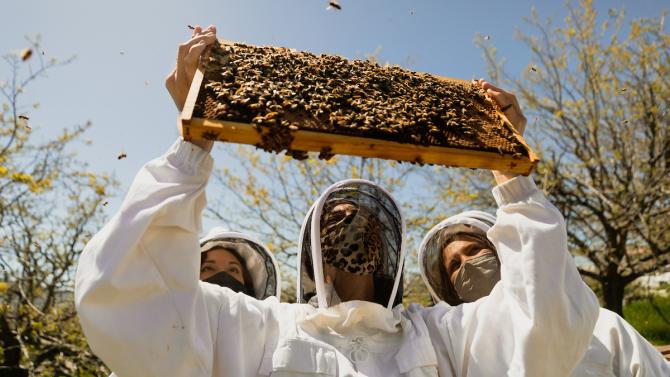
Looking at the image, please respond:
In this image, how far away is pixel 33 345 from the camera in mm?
7984

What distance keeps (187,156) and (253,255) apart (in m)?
1.77

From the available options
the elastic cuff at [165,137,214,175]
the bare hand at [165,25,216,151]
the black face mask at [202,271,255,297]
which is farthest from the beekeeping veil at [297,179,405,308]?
the bare hand at [165,25,216,151]

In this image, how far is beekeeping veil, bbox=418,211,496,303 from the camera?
3740mm

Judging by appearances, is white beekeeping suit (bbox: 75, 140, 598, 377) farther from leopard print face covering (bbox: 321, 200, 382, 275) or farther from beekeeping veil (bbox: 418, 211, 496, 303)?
beekeeping veil (bbox: 418, 211, 496, 303)

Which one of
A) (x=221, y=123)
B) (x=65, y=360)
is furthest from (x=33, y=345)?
(x=221, y=123)

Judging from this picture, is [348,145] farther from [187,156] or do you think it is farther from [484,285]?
[484,285]

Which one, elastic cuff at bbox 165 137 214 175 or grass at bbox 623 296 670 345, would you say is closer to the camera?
elastic cuff at bbox 165 137 214 175

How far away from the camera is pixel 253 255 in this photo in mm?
3932

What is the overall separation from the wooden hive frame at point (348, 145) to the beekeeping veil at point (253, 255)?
1.83 meters

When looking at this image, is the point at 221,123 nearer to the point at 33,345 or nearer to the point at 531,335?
the point at 531,335

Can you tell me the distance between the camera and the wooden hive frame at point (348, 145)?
197cm

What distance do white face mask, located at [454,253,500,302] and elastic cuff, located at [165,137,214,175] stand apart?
2.06 meters

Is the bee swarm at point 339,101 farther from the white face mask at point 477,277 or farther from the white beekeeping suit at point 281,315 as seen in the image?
the white face mask at point 477,277

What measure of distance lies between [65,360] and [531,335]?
802 cm
